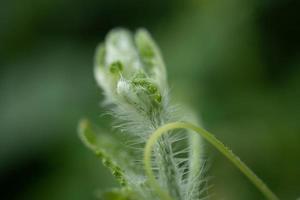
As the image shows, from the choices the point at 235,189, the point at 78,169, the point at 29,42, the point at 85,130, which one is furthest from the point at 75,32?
the point at 85,130

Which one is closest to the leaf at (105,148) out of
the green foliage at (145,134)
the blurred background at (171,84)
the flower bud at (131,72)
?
the green foliage at (145,134)

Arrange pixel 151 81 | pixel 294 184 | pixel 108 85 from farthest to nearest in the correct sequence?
pixel 294 184
pixel 108 85
pixel 151 81

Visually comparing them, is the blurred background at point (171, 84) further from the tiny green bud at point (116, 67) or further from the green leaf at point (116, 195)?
the green leaf at point (116, 195)

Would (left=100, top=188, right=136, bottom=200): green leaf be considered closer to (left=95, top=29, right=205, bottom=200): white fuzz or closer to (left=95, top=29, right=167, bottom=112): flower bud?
(left=95, top=29, right=205, bottom=200): white fuzz

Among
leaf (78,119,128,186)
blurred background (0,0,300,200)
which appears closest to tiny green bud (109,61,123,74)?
leaf (78,119,128,186)

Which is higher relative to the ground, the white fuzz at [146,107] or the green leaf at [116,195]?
the white fuzz at [146,107]

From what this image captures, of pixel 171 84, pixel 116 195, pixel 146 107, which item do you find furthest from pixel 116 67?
pixel 171 84

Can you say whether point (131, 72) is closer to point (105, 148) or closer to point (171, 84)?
point (105, 148)

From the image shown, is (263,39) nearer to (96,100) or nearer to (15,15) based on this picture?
(96,100)
